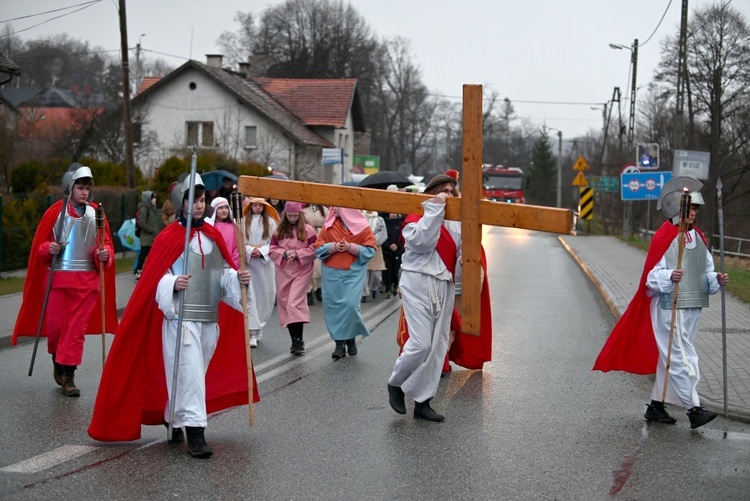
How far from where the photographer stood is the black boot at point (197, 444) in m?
6.80

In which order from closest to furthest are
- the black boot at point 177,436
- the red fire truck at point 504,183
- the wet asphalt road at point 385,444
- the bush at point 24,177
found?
1. the wet asphalt road at point 385,444
2. the black boot at point 177,436
3. the bush at point 24,177
4. the red fire truck at point 504,183

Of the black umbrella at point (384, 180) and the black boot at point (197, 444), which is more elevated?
the black umbrella at point (384, 180)

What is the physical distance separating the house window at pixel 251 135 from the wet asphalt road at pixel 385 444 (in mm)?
41848

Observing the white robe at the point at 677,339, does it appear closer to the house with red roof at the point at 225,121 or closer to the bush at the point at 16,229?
the bush at the point at 16,229

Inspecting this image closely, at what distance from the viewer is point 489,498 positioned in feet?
19.6

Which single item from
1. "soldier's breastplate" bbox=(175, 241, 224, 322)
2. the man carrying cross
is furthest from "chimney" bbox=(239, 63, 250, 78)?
"soldier's breastplate" bbox=(175, 241, 224, 322)

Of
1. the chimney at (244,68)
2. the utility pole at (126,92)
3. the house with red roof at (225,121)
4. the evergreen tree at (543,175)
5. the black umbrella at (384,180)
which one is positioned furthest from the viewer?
the evergreen tree at (543,175)

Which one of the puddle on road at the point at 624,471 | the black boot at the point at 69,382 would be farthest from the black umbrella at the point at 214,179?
the puddle on road at the point at 624,471

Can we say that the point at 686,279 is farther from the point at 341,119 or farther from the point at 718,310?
the point at 341,119

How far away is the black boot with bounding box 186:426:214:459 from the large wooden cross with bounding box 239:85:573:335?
1579 millimetres

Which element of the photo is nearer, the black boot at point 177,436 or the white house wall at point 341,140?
the black boot at point 177,436

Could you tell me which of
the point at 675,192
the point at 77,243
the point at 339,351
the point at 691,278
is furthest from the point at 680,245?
the point at 77,243

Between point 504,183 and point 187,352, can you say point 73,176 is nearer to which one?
point 187,352

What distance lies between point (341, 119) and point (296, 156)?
7428 millimetres
